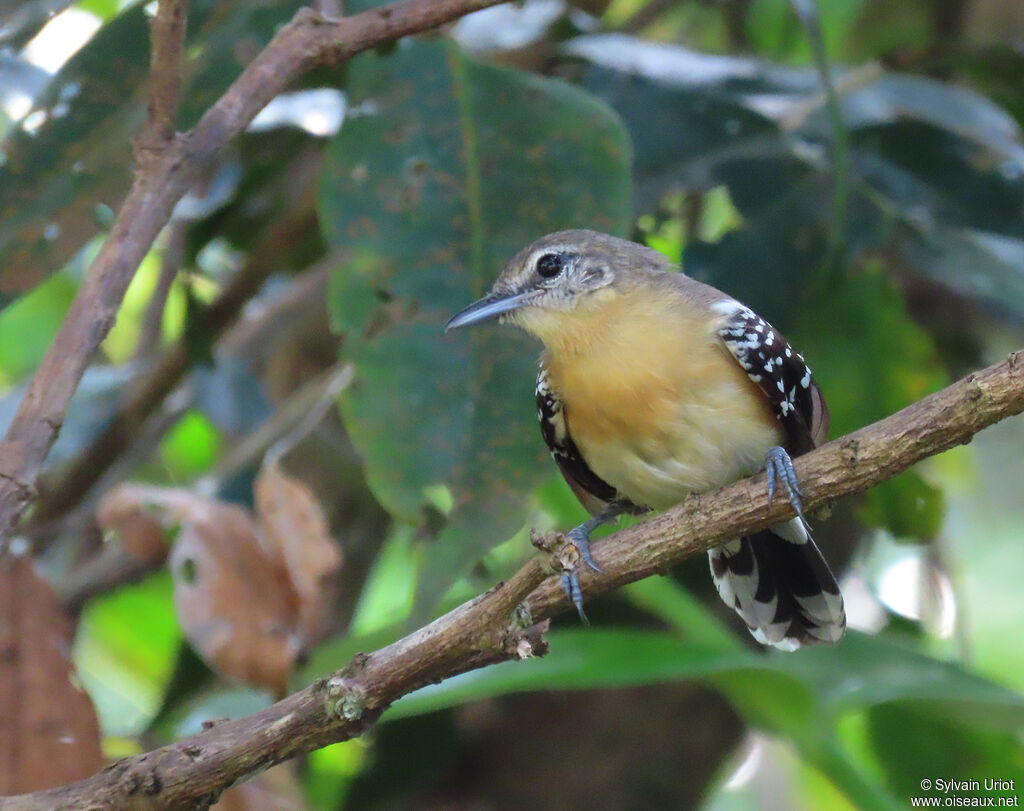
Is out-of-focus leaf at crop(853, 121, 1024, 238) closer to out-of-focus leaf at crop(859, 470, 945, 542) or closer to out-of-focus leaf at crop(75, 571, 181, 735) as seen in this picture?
out-of-focus leaf at crop(859, 470, 945, 542)

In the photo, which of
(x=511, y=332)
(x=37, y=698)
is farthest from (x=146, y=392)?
(x=37, y=698)

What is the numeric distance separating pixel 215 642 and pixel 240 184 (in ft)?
7.04

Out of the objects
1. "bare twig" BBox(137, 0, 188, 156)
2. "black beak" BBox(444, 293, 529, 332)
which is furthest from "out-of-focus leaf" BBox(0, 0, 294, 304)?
"black beak" BBox(444, 293, 529, 332)

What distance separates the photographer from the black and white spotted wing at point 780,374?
3.21 m

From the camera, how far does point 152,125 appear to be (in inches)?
100

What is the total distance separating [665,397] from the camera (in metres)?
3.26

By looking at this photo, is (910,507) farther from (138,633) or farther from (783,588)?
(138,633)

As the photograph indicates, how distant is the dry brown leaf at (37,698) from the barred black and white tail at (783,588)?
179cm

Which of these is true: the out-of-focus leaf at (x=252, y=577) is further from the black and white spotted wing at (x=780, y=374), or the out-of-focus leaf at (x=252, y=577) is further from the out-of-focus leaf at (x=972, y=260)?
the out-of-focus leaf at (x=972, y=260)

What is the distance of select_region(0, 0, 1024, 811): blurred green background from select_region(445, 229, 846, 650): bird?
0.41 ft

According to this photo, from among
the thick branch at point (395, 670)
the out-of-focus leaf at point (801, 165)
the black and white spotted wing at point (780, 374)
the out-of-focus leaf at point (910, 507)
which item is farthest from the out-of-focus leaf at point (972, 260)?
the thick branch at point (395, 670)

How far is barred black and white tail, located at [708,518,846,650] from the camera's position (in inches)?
137

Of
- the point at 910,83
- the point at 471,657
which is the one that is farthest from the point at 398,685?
the point at 910,83

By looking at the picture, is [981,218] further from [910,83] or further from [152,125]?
[152,125]
